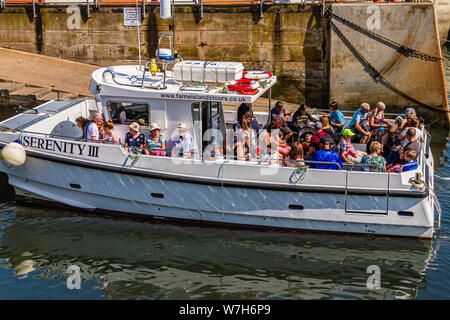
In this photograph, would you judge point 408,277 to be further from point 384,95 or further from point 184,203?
point 384,95

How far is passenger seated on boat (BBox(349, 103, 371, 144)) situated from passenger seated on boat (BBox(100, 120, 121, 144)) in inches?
189

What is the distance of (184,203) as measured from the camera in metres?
10.9

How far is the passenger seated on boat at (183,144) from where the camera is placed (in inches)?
424

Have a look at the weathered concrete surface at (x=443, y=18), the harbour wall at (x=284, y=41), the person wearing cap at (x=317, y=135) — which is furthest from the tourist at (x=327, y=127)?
the weathered concrete surface at (x=443, y=18)

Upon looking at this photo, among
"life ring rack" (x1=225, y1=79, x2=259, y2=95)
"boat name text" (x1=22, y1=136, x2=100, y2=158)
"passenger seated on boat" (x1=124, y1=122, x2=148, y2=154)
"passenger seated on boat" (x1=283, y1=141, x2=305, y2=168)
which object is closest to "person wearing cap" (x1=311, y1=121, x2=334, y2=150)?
"passenger seated on boat" (x1=283, y1=141, x2=305, y2=168)

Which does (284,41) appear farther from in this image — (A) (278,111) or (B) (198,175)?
(B) (198,175)

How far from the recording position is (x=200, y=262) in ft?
32.8

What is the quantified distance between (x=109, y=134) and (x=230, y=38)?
859 centimetres

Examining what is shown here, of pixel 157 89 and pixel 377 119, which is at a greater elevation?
pixel 157 89

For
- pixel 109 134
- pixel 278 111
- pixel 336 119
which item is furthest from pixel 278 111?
pixel 109 134

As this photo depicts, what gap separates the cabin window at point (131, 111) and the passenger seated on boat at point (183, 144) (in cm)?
76

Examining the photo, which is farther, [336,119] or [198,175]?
[336,119]

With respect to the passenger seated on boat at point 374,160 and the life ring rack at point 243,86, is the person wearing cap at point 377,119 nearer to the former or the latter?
the passenger seated on boat at point 374,160
